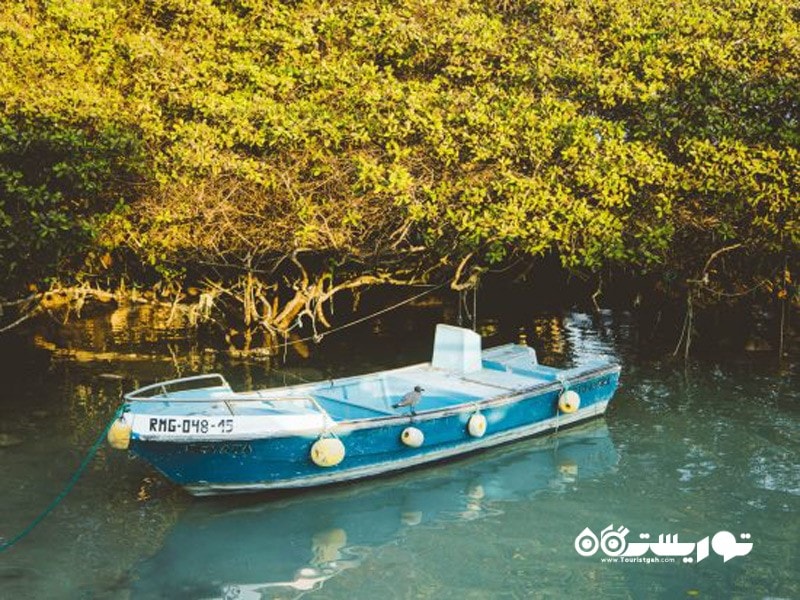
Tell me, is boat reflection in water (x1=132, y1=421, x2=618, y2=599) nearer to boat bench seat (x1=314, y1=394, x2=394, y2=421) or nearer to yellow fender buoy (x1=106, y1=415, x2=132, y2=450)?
boat bench seat (x1=314, y1=394, x2=394, y2=421)

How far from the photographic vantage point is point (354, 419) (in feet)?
37.2

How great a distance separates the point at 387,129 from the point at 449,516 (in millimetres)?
7081

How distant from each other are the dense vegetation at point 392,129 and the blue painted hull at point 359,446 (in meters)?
3.61

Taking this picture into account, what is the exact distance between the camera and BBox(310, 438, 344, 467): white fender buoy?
10.8 meters

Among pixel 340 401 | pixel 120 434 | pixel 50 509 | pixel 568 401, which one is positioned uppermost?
pixel 120 434

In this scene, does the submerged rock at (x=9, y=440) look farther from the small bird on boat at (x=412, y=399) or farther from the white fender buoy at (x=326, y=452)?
the small bird on boat at (x=412, y=399)

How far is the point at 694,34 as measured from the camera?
669 inches

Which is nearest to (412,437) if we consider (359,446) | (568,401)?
(359,446)

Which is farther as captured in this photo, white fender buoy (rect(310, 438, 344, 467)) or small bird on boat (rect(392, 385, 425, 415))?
small bird on boat (rect(392, 385, 425, 415))

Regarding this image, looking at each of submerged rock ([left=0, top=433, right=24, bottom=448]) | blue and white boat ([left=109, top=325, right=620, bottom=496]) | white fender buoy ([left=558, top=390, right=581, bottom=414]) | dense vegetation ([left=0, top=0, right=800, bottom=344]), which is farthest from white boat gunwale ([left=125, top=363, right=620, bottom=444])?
dense vegetation ([left=0, top=0, right=800, bottom=344])

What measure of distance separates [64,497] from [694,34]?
13.7 metres

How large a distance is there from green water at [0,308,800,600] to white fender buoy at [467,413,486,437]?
0.54 m

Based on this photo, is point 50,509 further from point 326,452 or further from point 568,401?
point 568,401

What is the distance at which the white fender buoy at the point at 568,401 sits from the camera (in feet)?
44.2
